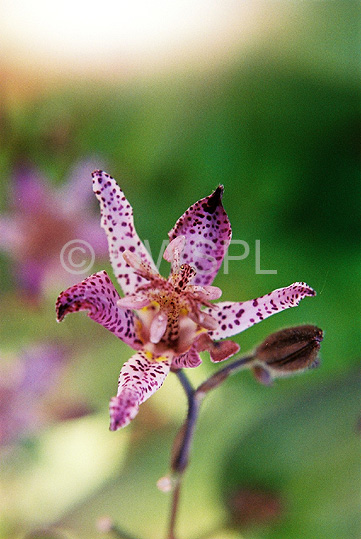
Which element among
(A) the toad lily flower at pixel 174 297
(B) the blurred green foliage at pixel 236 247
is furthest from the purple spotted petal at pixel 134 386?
(B) the blurred green foliage at pixel 236 247

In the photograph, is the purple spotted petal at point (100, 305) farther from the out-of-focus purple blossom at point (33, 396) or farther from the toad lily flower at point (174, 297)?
the out-of-focus purple blossom at point (33, 396)

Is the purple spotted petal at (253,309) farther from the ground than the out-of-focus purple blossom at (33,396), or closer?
closer

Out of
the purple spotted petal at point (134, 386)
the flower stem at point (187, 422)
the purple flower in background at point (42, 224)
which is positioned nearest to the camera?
the purple spotted petal at point (134, 386)

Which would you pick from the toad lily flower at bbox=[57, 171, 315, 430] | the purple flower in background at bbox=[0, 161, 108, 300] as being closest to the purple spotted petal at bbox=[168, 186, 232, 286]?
the toad lily flower at bbox=[57, 171, 315, 430]

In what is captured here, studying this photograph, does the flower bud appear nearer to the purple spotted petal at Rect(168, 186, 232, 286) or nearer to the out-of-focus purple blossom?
the purple spotted petal at Rect(168, 186, 232, 286)

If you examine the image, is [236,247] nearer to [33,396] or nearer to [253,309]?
[253,309]

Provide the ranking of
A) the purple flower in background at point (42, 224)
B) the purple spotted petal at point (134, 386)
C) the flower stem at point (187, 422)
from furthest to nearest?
the purple flower in background at point (42, 224)
the flower stem at point (187, 422)
the purple spotted petal at point (134, 386)

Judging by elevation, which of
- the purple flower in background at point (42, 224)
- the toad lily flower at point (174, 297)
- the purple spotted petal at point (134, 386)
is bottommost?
the purple spotted petal at point (134, 386)
